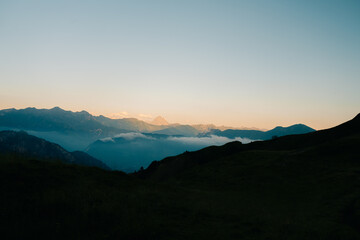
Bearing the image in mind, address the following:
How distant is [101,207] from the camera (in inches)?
462

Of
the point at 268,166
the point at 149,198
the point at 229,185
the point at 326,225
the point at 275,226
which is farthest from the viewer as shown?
the point at 268,166

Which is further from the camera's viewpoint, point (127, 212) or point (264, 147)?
point (264, 147)

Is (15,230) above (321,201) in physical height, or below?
above

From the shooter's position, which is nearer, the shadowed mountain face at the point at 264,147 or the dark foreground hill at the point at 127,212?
the dark foreground hill at the point at 127,212

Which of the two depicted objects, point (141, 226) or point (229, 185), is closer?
point (141, 226)

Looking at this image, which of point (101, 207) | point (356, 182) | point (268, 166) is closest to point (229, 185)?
point (268, 166)

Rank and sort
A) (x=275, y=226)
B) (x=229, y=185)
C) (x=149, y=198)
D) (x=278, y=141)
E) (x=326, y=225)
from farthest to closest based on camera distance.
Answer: (x=278, y=141) < (x=229, y=185) < (x=149, y=198) < (x=326, y=225) < (x=275, y=226)

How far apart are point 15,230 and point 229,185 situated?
36.9 meters

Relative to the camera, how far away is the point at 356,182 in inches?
1187

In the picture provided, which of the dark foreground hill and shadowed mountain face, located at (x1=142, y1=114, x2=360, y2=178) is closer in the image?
the dark foreground hill

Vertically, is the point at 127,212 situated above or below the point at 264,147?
below

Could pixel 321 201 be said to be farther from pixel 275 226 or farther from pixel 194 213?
pixel 194 213

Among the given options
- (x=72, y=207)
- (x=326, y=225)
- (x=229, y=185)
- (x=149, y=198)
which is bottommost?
(x=229, y=185)

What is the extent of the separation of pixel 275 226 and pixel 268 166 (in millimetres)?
39670
